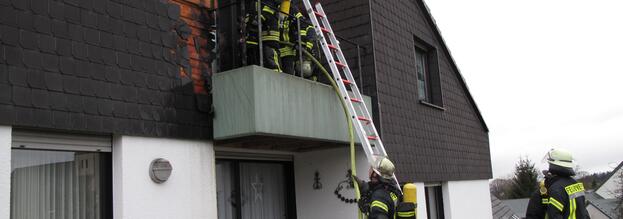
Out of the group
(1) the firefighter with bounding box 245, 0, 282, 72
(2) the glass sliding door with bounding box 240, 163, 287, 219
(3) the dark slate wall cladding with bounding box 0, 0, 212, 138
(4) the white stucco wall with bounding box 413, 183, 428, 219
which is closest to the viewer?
(3) the dark slate wall cladding with bounding box 0, 0, 212, 138

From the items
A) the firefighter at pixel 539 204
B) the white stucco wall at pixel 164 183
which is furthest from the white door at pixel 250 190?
the firefighter at pixel 539 204

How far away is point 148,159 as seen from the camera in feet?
17.4

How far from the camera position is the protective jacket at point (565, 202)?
531 centimetres

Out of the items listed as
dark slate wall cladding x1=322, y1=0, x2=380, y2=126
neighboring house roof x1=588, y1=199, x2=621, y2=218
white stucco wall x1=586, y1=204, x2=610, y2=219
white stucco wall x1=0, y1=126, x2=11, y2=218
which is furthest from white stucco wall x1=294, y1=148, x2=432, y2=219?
white stucco wall x1=586, y1=204, x2=610, y2=219

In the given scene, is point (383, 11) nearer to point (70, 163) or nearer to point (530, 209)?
point (530, 209)

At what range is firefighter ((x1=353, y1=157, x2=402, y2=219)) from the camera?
17.1 feet

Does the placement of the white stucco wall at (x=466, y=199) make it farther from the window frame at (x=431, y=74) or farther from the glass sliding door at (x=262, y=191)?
the glass sliding door at (x=262, y=191)

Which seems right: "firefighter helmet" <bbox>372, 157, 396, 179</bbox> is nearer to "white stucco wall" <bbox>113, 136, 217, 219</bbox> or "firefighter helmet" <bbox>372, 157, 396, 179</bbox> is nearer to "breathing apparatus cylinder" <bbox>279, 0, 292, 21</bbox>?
"white stucco wall" <bbox>113, 136, 217, 219</bbox>

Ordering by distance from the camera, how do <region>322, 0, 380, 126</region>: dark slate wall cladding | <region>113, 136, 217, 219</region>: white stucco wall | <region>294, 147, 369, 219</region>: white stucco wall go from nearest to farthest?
<region>113, 136, 217, 219</region>: white stucco wall < <region>294, 147, 369, 219</region>: white stucco wall < <region>322, 0, 380, 126</region>: dark slate wall cladding

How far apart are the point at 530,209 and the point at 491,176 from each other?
27.2ft

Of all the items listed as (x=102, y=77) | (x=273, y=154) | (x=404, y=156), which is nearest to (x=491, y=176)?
(x=404, y=156)

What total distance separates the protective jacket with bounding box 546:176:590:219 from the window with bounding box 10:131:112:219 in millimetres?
3913

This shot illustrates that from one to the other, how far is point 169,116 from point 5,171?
1676 millimetres

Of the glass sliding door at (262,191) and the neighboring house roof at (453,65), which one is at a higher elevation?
the neighboring house roof at (453,65)
